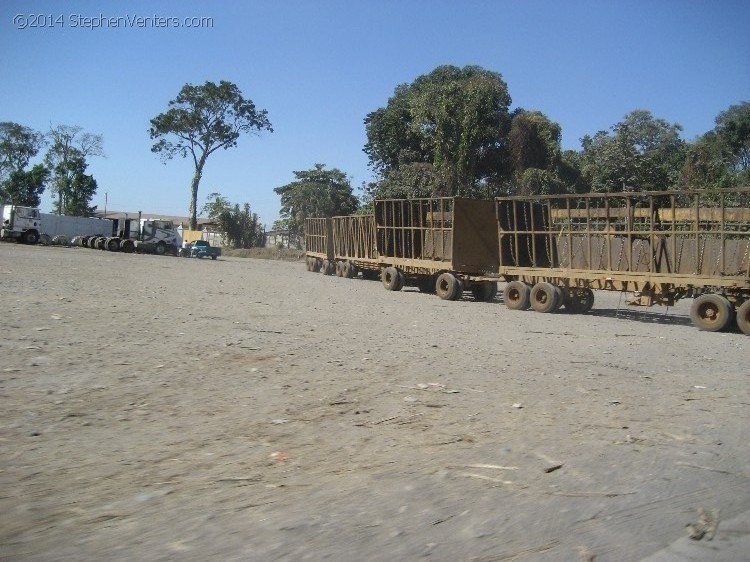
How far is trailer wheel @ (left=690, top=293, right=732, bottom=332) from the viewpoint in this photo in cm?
1425

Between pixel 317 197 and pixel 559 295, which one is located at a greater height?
pixel 317 197

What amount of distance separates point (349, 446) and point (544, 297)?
1344cm

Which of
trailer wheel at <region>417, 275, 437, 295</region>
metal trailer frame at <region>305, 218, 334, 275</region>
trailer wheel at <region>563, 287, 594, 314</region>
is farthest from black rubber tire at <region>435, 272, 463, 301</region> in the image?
metal trailer frame at <region>305, 218, 334, 275</region>

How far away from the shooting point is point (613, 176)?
29.6 meters

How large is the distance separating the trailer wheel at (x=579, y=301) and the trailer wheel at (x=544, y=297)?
810 mm

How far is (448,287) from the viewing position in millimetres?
21031

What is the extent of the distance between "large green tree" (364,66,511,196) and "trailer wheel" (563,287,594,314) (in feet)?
62.1

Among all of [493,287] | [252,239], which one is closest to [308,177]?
[252,239]

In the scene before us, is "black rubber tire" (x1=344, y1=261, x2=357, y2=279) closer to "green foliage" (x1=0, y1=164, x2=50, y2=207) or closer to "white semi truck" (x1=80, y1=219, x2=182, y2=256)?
"white semi truck" (x1=80, y1=219, x2=182, y2=256)

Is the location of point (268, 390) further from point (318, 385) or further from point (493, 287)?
point (493, 287)

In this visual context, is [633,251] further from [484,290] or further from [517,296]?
[484,290]

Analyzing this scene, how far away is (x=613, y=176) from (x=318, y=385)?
84.6 feet

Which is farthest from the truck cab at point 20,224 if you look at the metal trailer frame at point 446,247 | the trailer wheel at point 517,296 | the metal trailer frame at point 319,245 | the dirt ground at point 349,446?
the dirt ground at point 349,446

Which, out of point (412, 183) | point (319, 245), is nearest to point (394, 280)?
point (319, 245)
